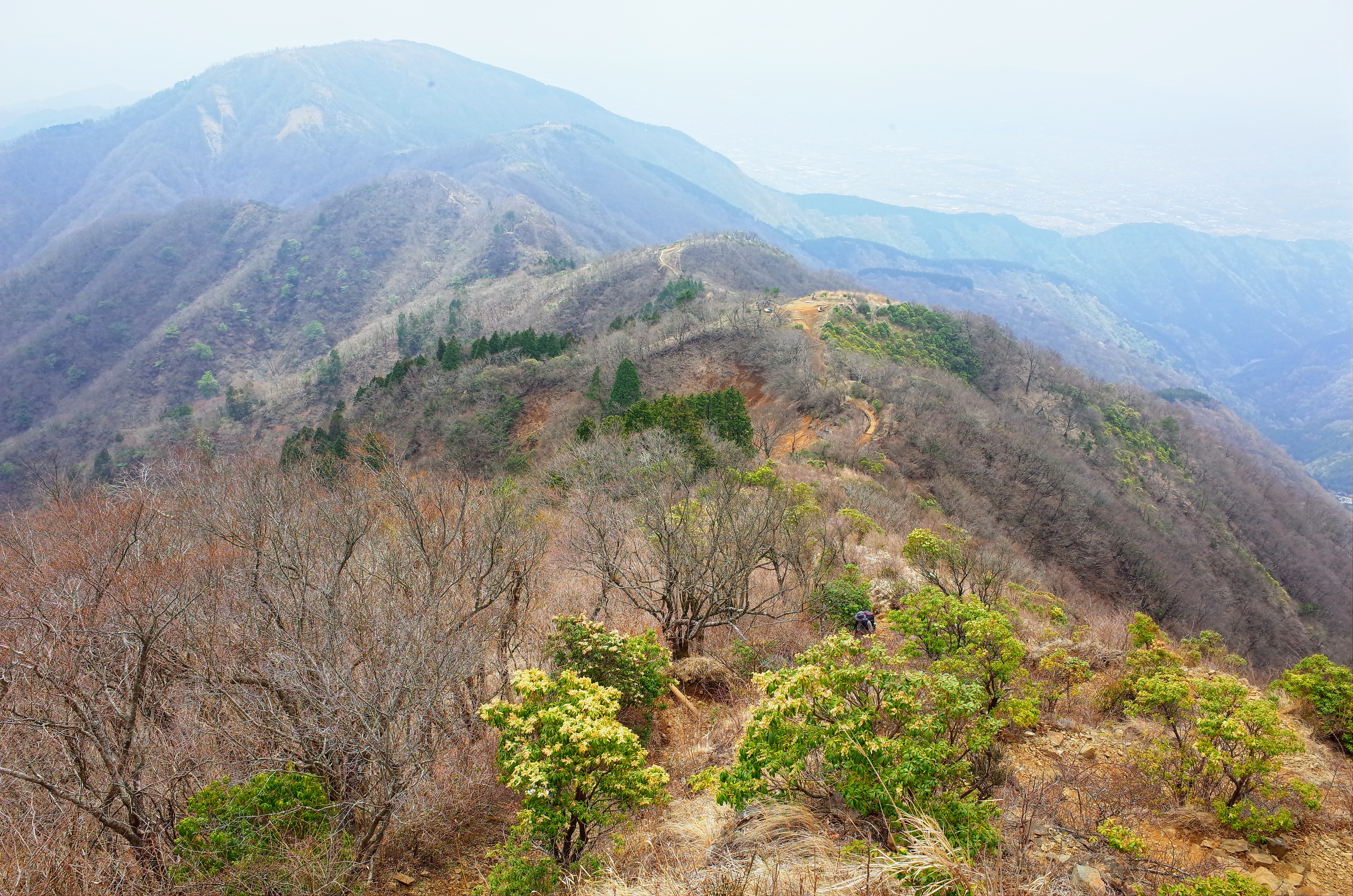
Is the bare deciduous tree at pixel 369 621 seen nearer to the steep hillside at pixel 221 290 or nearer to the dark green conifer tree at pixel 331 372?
the dark green conifer tree at pixel 331 372

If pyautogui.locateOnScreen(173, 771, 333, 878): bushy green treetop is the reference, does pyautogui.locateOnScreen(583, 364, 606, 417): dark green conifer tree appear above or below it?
below

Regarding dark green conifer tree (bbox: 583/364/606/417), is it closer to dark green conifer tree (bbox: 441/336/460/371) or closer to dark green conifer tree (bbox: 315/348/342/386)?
dark green conifer tree (bbox: 441/336/460/371)

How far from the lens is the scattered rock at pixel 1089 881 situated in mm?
6277

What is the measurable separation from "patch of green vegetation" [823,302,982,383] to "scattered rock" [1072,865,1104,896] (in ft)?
182

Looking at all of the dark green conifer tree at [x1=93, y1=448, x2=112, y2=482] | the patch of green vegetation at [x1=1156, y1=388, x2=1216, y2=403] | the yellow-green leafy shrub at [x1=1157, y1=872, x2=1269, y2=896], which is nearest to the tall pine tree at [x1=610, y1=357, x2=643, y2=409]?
Result: the yellow-green leafy shrub at [x1=1157, y1=872, x2=1269, y2=896]

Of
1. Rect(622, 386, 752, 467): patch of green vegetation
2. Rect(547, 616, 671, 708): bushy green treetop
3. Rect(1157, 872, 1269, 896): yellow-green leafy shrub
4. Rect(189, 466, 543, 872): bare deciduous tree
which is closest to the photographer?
Rect(1157, 872, 1269, 896): yellow-green leafy shrub

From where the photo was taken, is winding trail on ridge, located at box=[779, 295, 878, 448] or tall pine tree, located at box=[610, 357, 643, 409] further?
tall pine tree, located at box=[610, 357, 643, 409]

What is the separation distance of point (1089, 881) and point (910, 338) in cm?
6990

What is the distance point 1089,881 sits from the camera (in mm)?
6375

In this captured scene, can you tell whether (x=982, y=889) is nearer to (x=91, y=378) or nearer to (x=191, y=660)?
(x=191, y=660)

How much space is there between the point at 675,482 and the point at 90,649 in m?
13.7

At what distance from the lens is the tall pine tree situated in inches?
1799

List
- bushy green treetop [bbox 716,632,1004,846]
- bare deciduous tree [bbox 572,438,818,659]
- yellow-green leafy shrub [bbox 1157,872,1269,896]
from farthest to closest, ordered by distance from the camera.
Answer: bare deciduous tree [bbox 572,438,818,659] < bushy green treetop [bbox 716,632,1004,846] < yellow-green leafy shrub [bbox 1157,872,1269,896]

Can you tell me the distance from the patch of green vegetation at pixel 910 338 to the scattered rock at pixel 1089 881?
2188 inches
